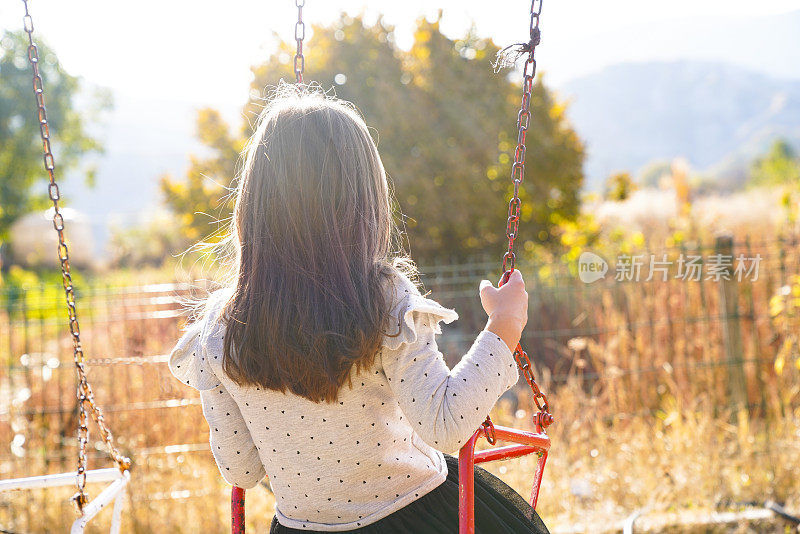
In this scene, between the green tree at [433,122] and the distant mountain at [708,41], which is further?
the distant mountain at [708,41]

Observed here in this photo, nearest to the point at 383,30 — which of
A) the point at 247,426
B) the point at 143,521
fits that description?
the point at 143,521

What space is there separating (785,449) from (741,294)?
60.1 inches

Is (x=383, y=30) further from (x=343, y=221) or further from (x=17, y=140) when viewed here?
(x=17, y=140)

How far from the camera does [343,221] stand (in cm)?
118

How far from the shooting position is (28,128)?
14.3 metres

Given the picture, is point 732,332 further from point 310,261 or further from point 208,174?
point 208,174

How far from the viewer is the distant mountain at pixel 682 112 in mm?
92312

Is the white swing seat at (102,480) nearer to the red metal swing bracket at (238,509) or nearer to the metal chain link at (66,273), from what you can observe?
the metal chain link at (66,273)

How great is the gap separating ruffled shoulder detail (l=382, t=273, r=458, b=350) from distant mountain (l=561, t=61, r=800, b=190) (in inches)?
3481

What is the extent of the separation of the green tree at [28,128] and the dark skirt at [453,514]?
1338 centimetres

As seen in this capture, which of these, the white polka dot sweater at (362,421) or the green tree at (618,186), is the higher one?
the green tree at (618,186)

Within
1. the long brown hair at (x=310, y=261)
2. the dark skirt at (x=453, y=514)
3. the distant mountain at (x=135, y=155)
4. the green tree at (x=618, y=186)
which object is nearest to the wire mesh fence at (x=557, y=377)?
the dark skirt at (x=453, y=514)

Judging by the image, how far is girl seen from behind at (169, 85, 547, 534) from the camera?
1.14m

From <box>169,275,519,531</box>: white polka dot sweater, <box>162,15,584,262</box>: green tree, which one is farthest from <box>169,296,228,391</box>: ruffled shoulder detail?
<box>162,15,584,262</box>: green tree
